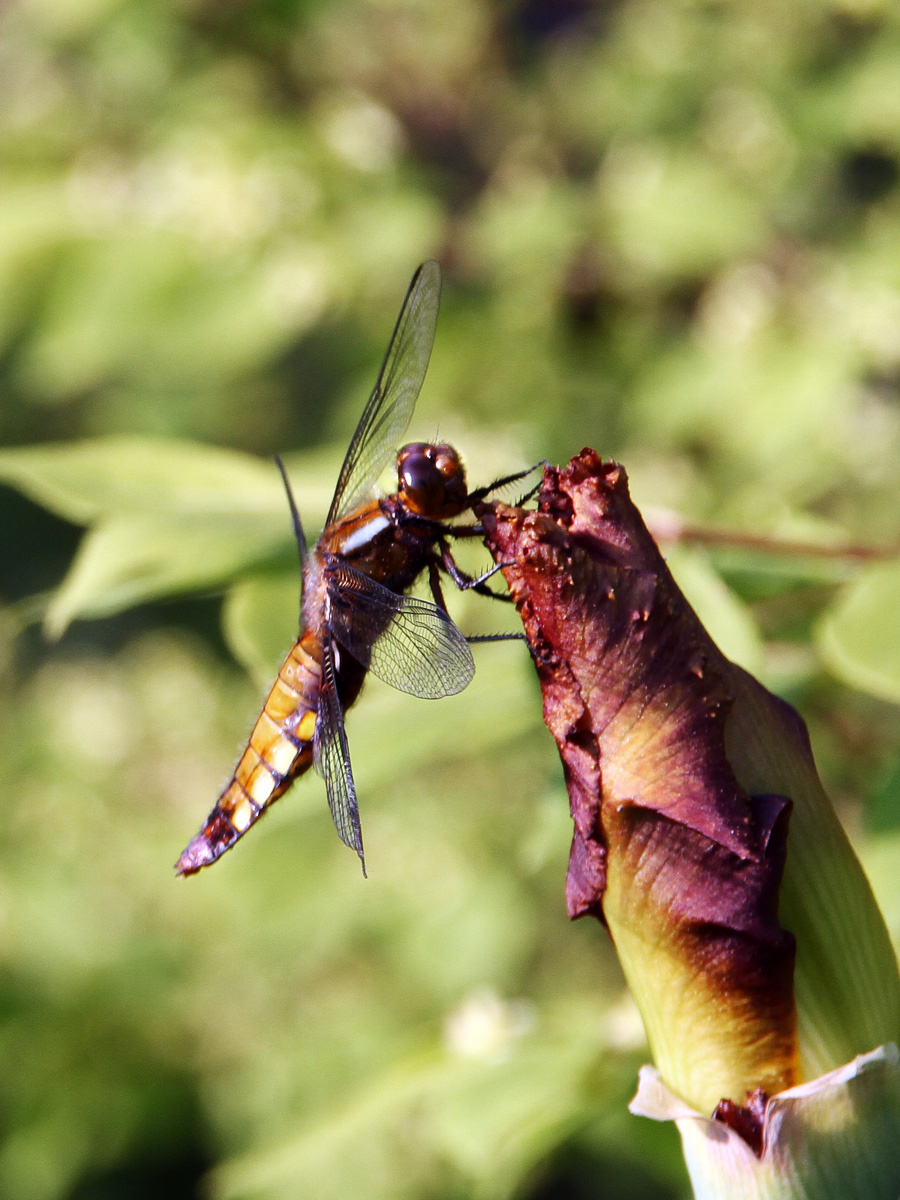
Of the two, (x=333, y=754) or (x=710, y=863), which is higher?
(x=333, y=754)

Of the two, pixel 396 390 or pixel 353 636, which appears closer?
pixel 353 636

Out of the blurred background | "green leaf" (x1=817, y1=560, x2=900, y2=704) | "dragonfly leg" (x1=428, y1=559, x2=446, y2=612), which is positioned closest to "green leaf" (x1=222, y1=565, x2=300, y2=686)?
the blurred background

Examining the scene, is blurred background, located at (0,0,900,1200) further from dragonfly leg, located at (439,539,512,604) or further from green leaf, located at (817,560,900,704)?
dragonfly leg, located at (439,539,512,604)

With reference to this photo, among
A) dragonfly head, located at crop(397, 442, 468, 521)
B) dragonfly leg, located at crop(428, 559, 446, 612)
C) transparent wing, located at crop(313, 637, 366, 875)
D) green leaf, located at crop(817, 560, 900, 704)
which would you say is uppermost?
dragonfly head, located at crop(397, 442, 468, 521)

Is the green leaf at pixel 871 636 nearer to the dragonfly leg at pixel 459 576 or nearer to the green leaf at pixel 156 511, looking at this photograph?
the dragonfly leg at pixel 459 576

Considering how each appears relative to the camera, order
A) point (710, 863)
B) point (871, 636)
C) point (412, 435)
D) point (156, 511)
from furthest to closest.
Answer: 1. point (412, 435)
2. point (156, 511)
3. point (871, 636)
4. point (710, 863)

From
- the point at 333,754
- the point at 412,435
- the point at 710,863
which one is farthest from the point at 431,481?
the point at 412,435

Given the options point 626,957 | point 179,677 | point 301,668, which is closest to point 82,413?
point 179,677

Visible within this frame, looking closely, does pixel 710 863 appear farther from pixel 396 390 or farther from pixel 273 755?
pixel 396 390
